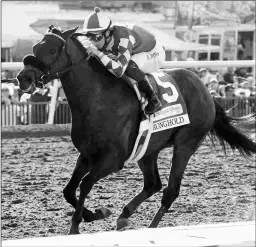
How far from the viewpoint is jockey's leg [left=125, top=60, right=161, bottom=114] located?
4004 millimetres

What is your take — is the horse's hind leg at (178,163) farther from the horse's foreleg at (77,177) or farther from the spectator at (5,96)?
the spectator at (5,96)

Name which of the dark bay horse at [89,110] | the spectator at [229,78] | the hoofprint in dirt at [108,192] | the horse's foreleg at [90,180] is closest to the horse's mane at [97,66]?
the dark bay horse at [89,110]

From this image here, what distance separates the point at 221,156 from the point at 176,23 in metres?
8.83

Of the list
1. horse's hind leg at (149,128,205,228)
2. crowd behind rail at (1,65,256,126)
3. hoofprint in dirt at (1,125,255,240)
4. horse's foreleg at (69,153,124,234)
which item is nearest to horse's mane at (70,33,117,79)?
horse's foreleg at (69,153,124,234)

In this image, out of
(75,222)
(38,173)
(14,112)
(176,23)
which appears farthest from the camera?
(176,23)

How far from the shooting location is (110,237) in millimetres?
2209

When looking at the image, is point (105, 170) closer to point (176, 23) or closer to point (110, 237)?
point (110, 237)

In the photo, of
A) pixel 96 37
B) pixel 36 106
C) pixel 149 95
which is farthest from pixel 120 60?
pixel 36 106

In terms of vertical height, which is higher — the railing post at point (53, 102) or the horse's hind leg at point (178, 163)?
the horse's hind leg at point (178, 163)

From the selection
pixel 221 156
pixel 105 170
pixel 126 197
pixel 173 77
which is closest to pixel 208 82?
pixel 221 156

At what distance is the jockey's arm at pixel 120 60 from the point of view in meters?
3.86

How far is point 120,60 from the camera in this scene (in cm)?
388

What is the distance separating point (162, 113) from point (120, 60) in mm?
496

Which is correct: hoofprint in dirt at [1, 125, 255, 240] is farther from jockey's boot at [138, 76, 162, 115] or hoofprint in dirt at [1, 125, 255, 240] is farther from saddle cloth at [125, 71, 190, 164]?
jockey's boot at [138, 76, 162, 115]
